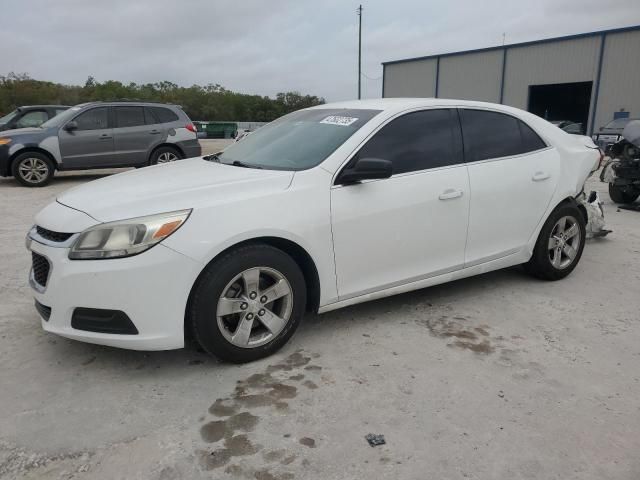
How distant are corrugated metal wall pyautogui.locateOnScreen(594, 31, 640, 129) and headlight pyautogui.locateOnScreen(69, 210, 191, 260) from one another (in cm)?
2832

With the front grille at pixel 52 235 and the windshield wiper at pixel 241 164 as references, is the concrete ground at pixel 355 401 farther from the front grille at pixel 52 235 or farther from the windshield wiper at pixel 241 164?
the windshield wiper at pixel 241 164

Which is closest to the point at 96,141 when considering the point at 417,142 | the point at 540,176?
the point at 417,142

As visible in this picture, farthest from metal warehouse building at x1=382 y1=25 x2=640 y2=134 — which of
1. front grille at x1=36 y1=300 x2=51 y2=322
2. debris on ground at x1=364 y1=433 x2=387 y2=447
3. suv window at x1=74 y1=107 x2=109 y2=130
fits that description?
front grille at x1=36 y1=300 x2=51 y2=322

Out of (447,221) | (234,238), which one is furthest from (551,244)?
(234,238)

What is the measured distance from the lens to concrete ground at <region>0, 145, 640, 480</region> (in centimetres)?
226

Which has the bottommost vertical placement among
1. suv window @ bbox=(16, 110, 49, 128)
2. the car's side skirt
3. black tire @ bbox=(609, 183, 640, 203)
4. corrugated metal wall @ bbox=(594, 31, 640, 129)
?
black tire @ bbox=(609, 183, 640, 203)

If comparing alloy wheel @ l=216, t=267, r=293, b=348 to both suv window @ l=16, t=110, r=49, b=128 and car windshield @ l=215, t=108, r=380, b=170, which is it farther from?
suv window @ l=16, t=110, r=49, b=128

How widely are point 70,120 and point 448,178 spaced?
9.25 m

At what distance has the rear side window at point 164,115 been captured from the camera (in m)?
11.3

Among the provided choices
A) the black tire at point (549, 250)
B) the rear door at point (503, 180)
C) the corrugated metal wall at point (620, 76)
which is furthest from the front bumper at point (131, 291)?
the corrugated metal wall at point (620, 76)

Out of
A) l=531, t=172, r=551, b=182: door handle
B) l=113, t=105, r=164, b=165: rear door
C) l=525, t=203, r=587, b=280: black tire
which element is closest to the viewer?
l=531, t=172, r=551, b=182: door handle

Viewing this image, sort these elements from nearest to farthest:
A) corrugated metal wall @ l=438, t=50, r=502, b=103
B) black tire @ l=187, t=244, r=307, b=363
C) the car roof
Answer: black tire @ l=187, t=244, r=307, b=363 < the car roof < corrugated metal wall @ l=438, t=50, r=502, b=103

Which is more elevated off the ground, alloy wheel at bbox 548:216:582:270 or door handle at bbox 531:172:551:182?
door handle at bbox 531:172:551:182

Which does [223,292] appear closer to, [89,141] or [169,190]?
[169,190]
